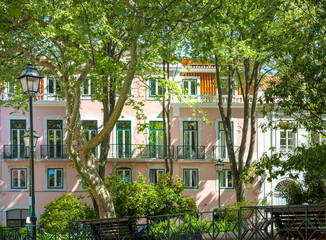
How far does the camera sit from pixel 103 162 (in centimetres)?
2084

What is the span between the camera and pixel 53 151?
3134 centimetres

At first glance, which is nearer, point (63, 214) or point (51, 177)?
point (63, 214)

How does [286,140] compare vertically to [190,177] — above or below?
above

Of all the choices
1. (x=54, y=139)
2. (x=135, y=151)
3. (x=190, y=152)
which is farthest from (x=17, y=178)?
(x=190, y=152)

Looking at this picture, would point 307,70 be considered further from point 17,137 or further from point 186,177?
point 17,137

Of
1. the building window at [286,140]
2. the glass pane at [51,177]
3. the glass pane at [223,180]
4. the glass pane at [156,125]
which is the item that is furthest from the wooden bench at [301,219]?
the glass pane at [51,177]

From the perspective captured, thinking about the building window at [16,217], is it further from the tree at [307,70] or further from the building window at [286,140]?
the tree at [307,70]

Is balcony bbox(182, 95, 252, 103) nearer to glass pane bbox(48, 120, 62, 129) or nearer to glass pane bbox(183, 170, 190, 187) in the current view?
glass pane bbox(183, 170, 190, 187)

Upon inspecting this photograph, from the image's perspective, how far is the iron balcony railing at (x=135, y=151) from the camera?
31.0m

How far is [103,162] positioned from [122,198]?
75.9 inches

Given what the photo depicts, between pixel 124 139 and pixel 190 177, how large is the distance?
478 centimetres

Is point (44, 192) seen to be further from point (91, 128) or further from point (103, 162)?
point (103, 162)

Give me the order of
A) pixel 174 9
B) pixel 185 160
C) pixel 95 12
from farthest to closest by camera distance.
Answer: pixel 185 160 → pixel 95 12 → pixel 174 9

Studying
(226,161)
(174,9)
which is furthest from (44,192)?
(174,9)
